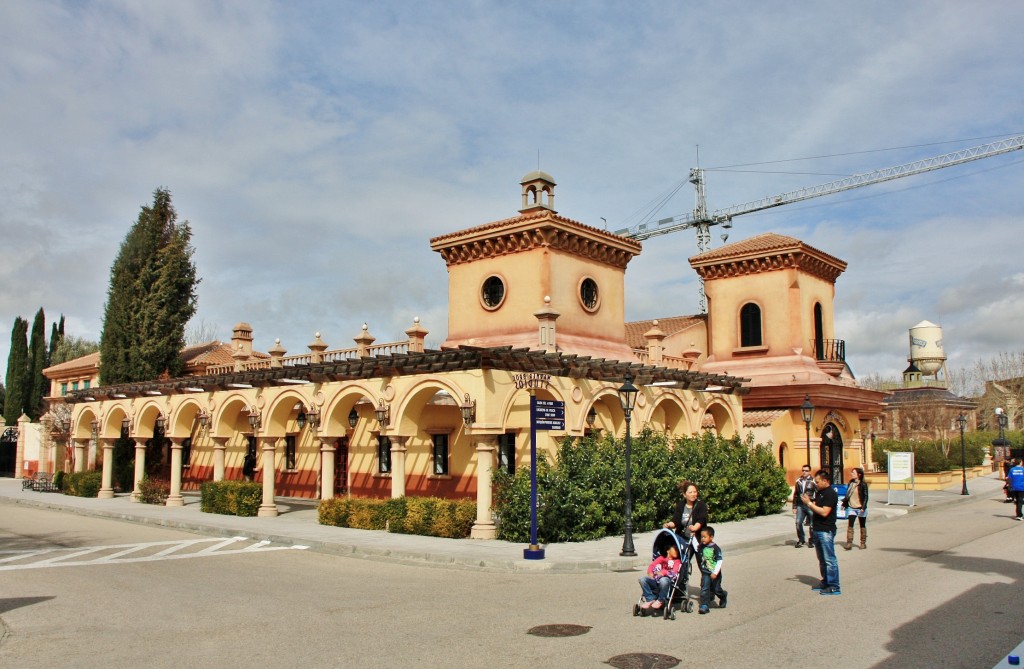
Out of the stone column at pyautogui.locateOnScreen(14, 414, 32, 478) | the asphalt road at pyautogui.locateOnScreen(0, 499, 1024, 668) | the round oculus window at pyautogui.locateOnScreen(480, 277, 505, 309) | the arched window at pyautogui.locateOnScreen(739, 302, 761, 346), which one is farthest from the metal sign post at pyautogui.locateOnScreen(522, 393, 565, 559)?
the stone column at pyautogui.locateOnScreen(14, 414, 32, 478)

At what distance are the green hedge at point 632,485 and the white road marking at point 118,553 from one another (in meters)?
A: 5.00

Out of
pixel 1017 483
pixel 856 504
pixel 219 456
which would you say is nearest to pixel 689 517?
pixel 856 504

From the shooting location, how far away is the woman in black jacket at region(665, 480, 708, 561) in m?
10.6

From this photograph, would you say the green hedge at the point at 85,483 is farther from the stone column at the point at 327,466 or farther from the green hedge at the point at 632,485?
the green hedge at the point at 632,485

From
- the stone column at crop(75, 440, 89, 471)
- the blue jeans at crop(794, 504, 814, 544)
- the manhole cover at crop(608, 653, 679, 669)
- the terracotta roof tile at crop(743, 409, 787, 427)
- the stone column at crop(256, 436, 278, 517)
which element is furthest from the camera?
the stone column at crop(75, 440, 89, 471)

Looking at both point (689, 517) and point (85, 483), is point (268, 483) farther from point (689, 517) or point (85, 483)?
point (689, 517)

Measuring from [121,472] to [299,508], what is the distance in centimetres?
1313

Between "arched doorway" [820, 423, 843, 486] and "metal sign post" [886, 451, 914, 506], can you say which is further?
"arched doorway" [820, 423, 843, 486]

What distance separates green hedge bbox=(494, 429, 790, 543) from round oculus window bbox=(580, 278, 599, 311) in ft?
17.9

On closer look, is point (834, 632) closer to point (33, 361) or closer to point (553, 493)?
point (553, 493)

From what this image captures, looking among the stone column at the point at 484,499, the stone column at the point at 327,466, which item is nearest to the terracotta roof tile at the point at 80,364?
the stone column at the point at 327,466

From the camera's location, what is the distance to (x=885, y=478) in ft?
114

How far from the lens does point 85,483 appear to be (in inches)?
1222

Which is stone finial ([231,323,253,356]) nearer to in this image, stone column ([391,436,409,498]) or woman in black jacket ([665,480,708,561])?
stone column ([391,436,409,498])
